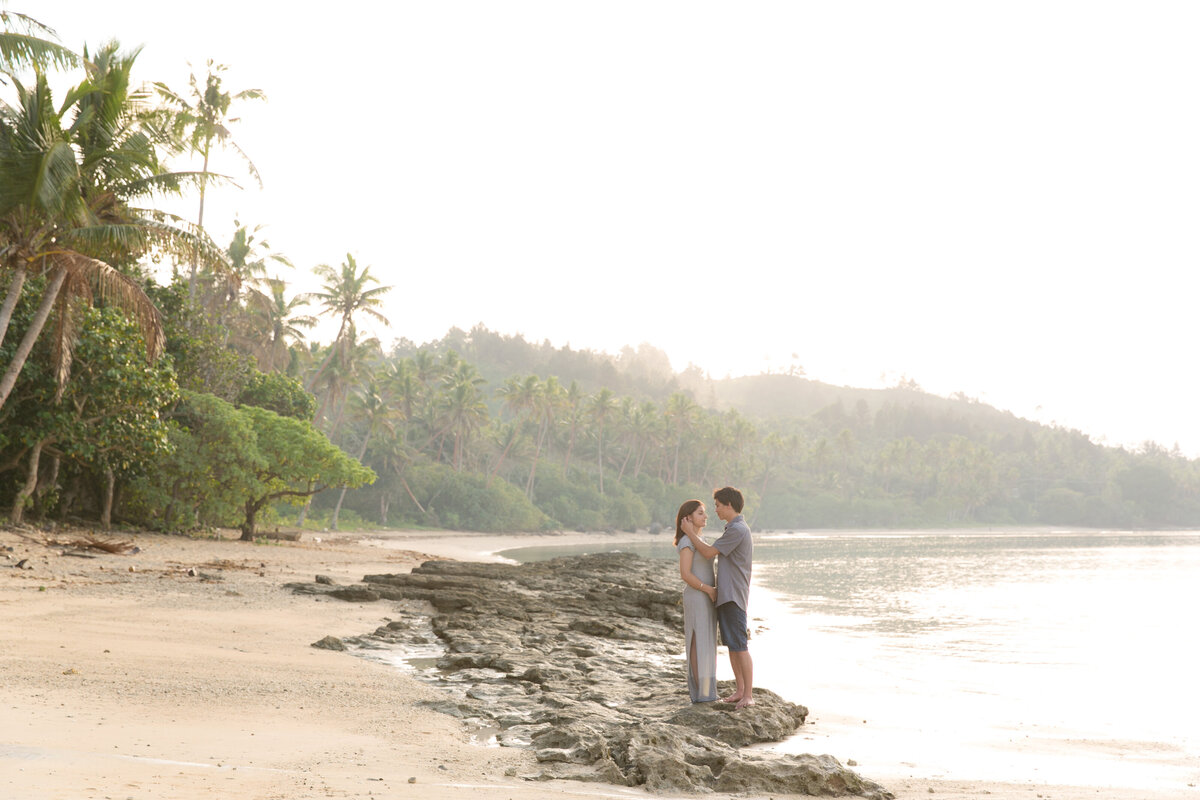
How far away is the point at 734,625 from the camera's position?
22.7 feet

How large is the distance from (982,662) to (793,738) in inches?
303

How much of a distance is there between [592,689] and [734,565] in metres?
2.48

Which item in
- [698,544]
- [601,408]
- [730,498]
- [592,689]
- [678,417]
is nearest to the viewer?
[698,544]

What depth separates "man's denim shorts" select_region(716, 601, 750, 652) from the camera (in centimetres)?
693

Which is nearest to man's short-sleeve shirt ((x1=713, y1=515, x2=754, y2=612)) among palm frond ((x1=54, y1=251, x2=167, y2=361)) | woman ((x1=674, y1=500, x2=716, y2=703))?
woman ((x1=674, y1=500, x2=716, y2=703))

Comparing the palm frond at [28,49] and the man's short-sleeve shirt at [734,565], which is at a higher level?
the palm frond at [28,49]

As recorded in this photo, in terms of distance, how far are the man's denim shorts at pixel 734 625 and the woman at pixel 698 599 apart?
0.33ft

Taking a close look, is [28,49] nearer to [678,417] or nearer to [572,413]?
[572,413]

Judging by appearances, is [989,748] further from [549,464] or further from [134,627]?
[549,464]

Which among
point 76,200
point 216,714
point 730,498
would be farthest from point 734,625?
point 76,200

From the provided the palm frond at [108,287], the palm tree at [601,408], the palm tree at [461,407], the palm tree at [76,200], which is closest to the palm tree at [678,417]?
the palm tree at [601,408]

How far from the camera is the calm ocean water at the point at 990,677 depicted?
717cm

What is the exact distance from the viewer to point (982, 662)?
44.2 feet

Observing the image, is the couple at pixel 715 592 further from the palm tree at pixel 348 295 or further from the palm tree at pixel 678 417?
the palm tree at pixel 678 417
